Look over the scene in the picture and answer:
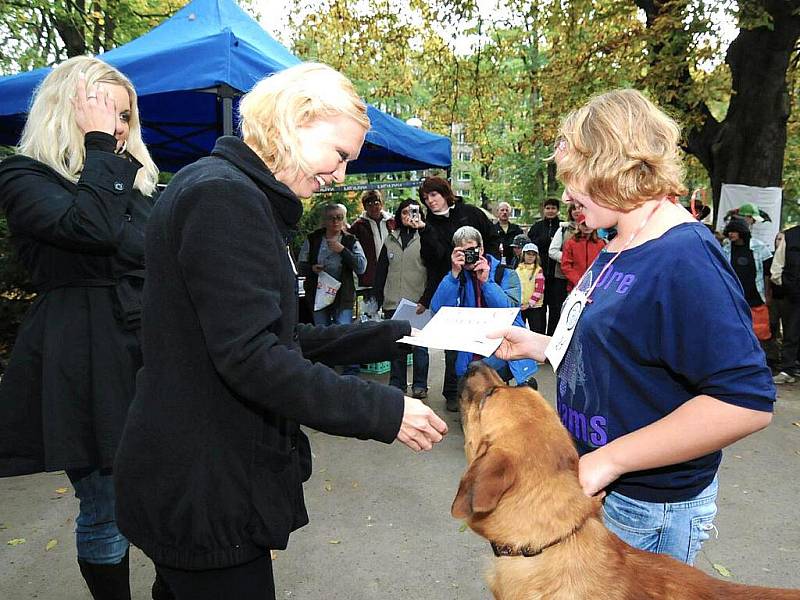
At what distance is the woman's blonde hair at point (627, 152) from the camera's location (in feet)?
5.47

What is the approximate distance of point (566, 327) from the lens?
1916mm

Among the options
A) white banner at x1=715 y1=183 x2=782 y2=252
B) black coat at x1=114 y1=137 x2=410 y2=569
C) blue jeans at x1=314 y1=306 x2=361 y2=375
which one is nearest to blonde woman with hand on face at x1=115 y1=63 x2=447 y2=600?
black coat at x1=114 y1=137 x2=410 y2=569

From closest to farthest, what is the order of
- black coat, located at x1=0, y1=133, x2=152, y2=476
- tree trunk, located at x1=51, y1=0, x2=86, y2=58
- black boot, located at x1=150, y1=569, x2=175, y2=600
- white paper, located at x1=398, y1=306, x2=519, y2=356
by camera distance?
white paper, located at x1=398, y1=306, x2=519, y2=356
black coat, located at x1=0, y1=133, x2=152, y2=476
black boot, located at x1=150, y1=569, x2=175, y2=600
tree trunk, located at x1=51, y1=0, x2=86, y2=58

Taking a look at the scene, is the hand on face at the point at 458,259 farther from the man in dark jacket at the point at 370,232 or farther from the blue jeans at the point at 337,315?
the man in dark jacket at the point at 370,232

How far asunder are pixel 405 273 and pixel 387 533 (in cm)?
364

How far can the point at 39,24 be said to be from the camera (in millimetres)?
12883

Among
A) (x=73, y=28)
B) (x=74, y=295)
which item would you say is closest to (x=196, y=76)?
(x=74, y=295)

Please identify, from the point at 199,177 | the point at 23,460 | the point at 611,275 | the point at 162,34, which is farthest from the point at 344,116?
the point at 162,34

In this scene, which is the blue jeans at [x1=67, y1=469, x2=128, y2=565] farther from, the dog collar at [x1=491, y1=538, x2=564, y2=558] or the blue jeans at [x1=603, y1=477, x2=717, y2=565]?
the blue jeans at [x1=603, y1=477, x2=717, y2=565]

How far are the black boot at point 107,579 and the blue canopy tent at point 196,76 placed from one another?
2.27 metres

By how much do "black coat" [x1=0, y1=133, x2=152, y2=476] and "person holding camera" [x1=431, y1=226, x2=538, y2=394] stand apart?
140 inches

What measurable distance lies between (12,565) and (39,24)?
43.0 ft

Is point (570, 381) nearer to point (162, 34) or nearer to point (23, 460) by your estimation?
point (23, 460)

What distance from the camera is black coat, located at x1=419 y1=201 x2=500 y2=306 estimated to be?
6914 millimetres
